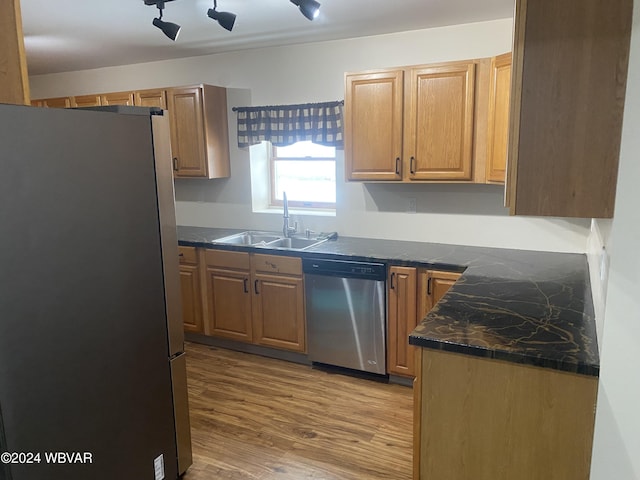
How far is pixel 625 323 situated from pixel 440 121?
2.07 meters

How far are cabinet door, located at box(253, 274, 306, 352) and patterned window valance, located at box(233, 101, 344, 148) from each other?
1199 mm

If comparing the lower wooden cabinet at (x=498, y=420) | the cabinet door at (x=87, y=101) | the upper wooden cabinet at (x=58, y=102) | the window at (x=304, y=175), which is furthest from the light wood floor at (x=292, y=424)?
the upper wooden cabinet at (x=58, y=102)

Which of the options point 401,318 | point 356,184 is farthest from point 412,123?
point 401,318

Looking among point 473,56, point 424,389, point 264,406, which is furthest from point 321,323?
point 473,56

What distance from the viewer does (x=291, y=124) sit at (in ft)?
13.1

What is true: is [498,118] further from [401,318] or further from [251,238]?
[251,238]

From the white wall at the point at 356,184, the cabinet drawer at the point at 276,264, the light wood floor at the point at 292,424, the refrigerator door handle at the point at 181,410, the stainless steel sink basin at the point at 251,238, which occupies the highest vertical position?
the white wall at the point at 356,184

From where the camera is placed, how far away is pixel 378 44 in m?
3.59

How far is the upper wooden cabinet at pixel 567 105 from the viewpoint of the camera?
4.82 feet

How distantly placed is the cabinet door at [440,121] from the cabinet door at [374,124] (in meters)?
0.08

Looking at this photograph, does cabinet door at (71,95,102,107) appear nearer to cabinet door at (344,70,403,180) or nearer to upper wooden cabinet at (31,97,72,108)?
upper wooden cabinet at (31,97,72,108)

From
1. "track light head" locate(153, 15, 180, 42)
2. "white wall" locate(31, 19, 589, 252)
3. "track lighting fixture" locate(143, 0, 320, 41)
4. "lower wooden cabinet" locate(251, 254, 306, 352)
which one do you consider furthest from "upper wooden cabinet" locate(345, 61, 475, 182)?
"track light head" locate(153, 15, 180, 42)

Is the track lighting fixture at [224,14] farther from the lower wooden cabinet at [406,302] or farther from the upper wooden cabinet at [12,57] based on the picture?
the lower wooden cabinet at [406,302]

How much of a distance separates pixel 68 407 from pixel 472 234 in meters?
2.81
